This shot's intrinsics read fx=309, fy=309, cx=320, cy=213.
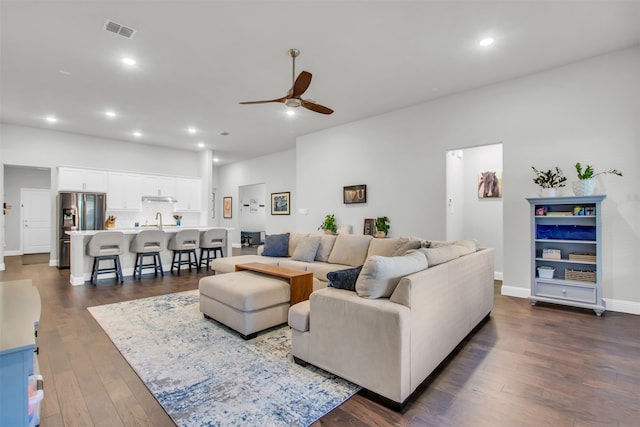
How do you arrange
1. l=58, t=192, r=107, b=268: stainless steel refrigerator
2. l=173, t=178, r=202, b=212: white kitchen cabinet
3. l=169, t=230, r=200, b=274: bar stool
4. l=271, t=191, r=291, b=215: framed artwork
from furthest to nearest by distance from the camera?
l=271, t=191, r=291, b=215: framed artwork → l=173, t=178, r=202, b=212: white kitchen cabinet → l=58, t=192, r=107, b=268: stainless steel refrigerator → l=169, t=230, r=200, b=274: bar stool

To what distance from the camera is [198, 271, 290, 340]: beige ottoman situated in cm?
290

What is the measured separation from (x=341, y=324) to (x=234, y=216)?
30.5 feet

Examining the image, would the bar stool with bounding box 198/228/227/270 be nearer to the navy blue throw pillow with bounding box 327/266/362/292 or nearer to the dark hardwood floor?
the dark hardwood floor

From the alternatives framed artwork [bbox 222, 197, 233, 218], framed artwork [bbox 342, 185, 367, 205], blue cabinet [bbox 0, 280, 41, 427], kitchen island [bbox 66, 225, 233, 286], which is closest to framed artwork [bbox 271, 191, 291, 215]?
framed artwork [bbox 222, 197, 233, 218]

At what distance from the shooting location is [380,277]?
80.7 inches

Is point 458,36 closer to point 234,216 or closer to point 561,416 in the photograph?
point 561,416

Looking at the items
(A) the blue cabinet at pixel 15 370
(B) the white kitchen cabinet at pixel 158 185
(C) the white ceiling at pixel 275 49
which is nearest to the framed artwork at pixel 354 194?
(C) the white ceiling at pixel 275 49

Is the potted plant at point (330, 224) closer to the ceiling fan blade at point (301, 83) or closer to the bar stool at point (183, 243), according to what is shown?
the bar stool at point (183, 243)

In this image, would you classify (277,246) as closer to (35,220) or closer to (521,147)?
(521,147)

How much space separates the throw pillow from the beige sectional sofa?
2192 millimetres

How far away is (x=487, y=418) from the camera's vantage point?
5.96ft

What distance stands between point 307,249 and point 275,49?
8.95 ft

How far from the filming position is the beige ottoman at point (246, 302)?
290 centimetres

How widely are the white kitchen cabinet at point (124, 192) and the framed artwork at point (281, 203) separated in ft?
11.6
